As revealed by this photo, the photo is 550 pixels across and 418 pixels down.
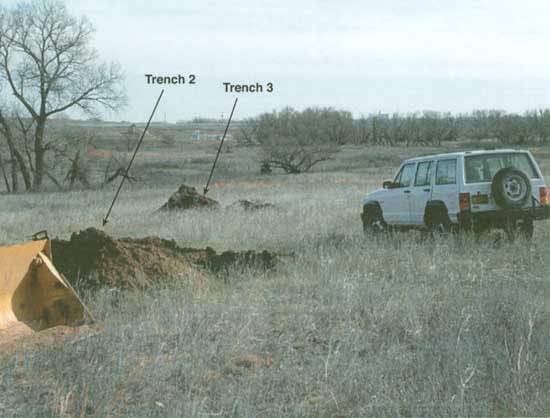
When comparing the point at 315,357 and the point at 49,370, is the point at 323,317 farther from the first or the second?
the point at 49,370

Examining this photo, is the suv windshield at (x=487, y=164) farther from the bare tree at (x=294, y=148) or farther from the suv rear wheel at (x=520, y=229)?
the bare tree at (x=294, y=148)

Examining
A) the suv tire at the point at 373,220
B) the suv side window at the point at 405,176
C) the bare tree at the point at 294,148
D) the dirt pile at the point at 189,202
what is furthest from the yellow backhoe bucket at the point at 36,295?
the bare tree at the point at 294,148

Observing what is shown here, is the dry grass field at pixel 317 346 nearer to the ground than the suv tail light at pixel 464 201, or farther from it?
nearer to the ground

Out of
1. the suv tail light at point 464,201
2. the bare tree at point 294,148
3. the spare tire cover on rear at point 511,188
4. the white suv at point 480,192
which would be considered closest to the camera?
the spare tire cover on rear at point 511,188

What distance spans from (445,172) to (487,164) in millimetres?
744

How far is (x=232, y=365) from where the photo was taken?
6109mm

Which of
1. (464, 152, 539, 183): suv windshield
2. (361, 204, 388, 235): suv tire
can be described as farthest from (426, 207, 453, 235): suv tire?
(361, 204, 388, 235): suv tire

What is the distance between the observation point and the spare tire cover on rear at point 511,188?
39.9ft

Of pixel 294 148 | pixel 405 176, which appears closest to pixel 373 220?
pixel 405 176

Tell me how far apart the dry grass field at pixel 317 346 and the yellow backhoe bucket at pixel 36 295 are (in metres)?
0.40

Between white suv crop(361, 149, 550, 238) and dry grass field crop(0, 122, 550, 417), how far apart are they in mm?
979

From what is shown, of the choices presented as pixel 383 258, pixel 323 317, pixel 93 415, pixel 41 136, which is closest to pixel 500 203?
pixel 383 258

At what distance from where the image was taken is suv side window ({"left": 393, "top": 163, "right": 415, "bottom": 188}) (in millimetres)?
14125

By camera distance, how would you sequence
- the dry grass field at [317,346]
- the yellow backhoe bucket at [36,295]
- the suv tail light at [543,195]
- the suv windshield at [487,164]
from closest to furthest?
the dry grass field at [317,346] → the yellow backhoe bucket at [36,295] → the suv windshield at [487,164] → the suv tail light at [543,195]
